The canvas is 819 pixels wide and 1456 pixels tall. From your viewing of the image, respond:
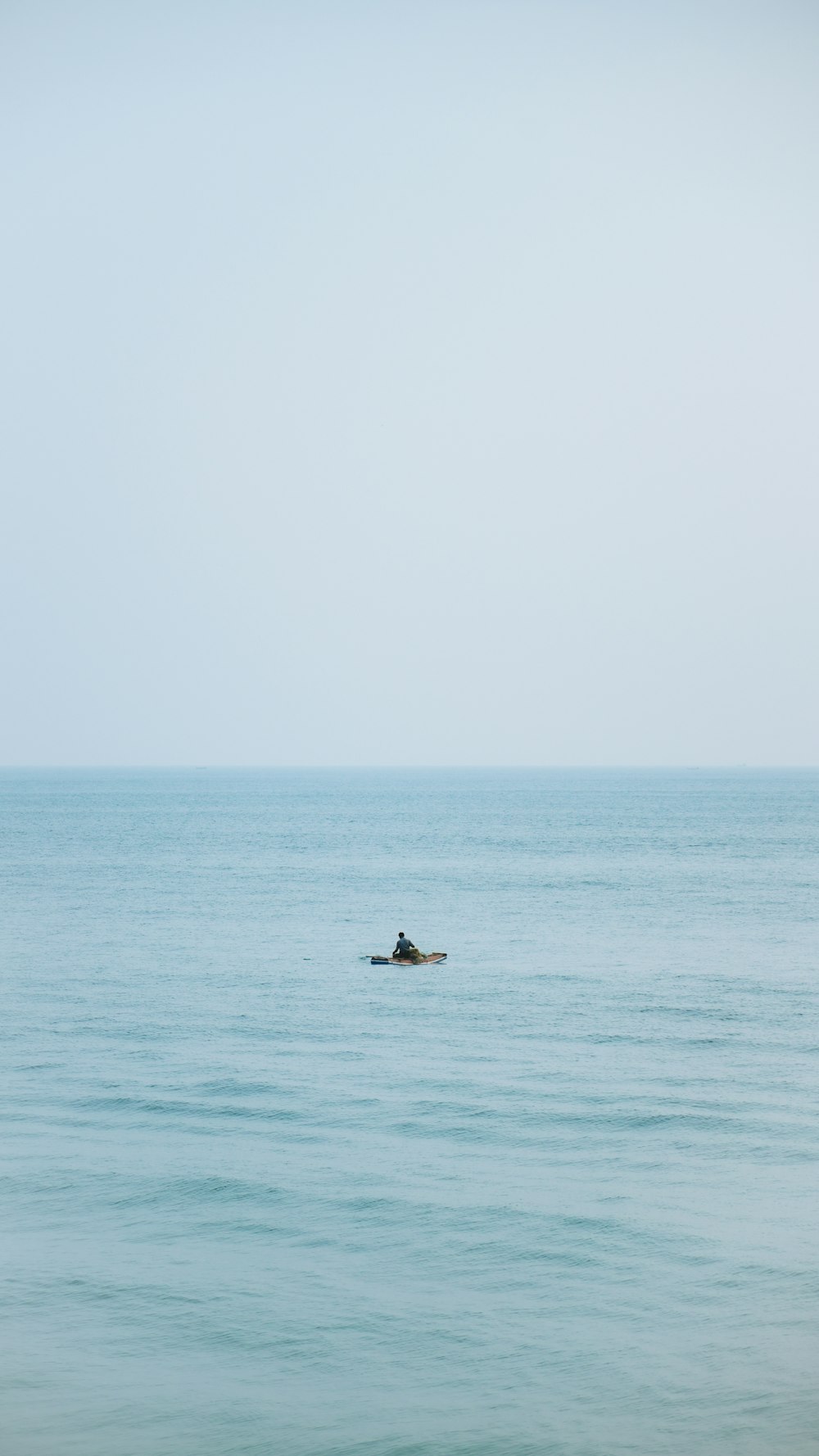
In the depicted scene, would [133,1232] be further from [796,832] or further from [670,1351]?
[796,832]

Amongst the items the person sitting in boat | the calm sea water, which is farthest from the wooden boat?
the calm sea water

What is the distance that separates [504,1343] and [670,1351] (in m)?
2.19

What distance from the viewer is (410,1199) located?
2098 cm

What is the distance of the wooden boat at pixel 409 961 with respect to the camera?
4469 cm

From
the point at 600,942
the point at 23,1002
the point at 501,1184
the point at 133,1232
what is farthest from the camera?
the point at 600,942

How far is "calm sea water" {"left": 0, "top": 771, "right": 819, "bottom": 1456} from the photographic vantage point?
14.9m

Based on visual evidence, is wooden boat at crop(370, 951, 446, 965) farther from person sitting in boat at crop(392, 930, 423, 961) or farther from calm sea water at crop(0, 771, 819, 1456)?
calm sea water at crop(0, 771, 819, 1456)

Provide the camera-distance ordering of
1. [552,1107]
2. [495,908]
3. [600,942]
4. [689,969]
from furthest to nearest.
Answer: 1. [495,908]
2. [600,942]
3. [689,969]
4. [552,1107]

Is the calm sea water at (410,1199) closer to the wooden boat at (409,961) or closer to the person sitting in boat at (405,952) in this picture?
the wooden boat at (409,961)

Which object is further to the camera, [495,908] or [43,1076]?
[495,908]

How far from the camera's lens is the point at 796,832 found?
12369cm

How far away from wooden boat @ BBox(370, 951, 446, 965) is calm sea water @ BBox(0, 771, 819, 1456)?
0.91m

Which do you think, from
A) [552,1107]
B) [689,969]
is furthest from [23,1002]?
[689,969]

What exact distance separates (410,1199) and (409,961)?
2368cm
